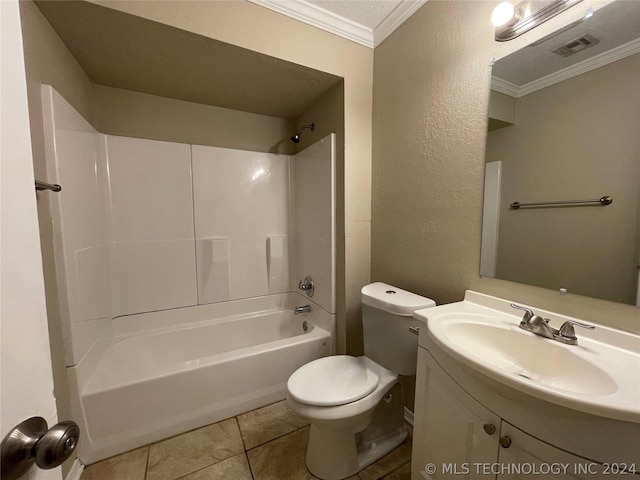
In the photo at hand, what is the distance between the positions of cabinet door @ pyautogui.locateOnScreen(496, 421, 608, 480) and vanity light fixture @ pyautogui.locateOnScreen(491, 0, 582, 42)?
1385 millimetres

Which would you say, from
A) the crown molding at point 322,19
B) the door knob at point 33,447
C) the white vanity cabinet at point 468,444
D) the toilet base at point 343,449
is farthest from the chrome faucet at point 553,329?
the crown molding at point 322,19

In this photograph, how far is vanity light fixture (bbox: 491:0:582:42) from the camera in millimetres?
926

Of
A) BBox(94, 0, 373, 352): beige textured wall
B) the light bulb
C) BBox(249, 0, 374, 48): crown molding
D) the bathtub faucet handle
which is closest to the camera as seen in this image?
the light bulb

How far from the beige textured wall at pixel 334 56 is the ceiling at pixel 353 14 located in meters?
0.04

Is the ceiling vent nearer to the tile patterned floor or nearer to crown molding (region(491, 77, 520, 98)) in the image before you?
crown molding (region(491, 77, 520, 98))

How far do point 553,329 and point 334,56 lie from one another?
5.72 feet

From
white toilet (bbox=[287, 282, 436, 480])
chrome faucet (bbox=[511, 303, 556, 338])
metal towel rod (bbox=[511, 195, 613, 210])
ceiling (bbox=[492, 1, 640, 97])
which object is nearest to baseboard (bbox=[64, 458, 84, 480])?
white toilet (bbox=[287, 282, 436, 480])

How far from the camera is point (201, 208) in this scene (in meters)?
2.06

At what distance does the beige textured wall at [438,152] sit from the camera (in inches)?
44.1

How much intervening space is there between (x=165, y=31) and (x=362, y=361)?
77.2 inches

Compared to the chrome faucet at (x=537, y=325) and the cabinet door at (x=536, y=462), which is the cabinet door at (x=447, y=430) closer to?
the cabinet door at (x=536, y=462)

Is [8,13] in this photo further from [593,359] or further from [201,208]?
[201,208]

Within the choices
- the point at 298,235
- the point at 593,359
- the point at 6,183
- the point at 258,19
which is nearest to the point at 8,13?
the point at 6,183

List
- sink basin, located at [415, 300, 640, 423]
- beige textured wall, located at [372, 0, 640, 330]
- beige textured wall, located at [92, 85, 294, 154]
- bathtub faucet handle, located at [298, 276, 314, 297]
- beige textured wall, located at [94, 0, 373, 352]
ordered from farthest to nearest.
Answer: bathtub faucet handle, located at [298, 276, 314, 297] < beige textured wall, located at [92, 85, 294, 154] < beige textured wall, located at [94, 0, 373, 352] < beige textured wall, located at [372, 0, 640, 330] < sink basin, located at [415, 300, 640, 423]
